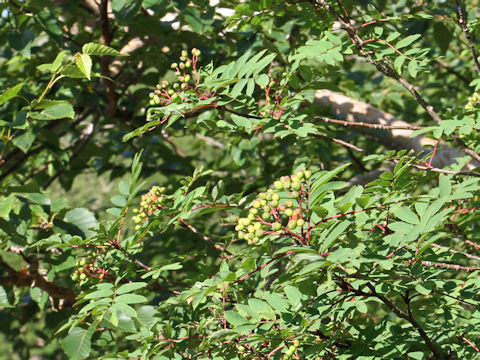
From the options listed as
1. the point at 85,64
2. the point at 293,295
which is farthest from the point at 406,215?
the point at 85,64

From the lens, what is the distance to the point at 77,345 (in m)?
1.49

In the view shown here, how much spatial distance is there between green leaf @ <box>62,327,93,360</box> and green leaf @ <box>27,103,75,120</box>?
578 millimetres

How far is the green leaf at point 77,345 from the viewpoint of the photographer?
147 cm

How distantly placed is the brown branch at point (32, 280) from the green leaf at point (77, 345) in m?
0.53

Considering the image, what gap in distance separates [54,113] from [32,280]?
83 cm

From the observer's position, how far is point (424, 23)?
229 cm

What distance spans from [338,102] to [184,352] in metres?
1.49

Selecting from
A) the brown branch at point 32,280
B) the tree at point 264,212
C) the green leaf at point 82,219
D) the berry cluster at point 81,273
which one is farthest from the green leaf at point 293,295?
the brown branch at point 32,280

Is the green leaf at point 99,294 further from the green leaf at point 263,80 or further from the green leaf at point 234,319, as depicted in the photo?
the green leaf at point 263,80

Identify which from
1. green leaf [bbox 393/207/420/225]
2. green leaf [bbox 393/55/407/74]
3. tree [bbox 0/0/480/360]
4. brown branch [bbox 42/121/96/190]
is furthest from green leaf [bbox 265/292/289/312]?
brown branch [bbox 42/121/96/190]

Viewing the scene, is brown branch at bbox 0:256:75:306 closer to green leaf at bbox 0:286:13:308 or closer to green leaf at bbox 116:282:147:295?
green leaf at bbox 0:286:13:308

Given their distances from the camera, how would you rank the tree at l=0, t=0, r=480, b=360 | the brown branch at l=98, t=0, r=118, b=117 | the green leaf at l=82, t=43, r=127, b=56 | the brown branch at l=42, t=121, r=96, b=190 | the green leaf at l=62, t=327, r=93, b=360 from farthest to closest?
1. the brown branch at l=42, t=121, r=96, b=190
2. the brown branch at l=98, t=0, r=118, b=117
3. the green leaf at l=62, t=327, r=93, b=360
4. the green leaf at l=82, t=43, r=127, b=56
5. the tree at l=0, t=0, r=480, b=360

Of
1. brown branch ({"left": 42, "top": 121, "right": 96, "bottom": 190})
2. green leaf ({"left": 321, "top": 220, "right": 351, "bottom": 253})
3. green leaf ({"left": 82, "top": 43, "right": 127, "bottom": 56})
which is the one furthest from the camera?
brown branch ({"left": 42, "top": 121, "right": 96, "bottom": 190})

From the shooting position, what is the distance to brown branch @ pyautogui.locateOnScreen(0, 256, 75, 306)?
1949 mm
